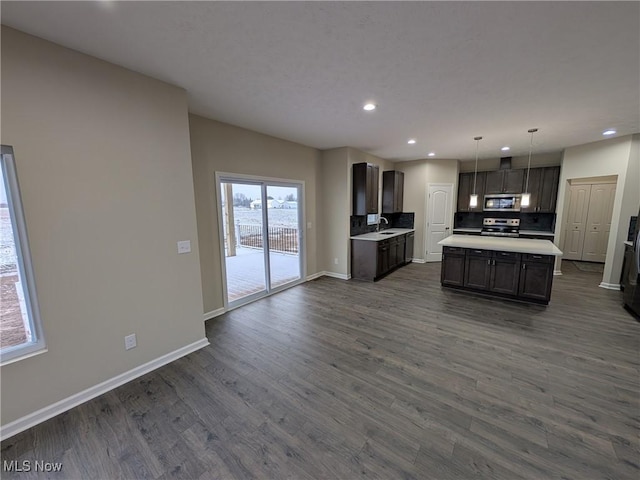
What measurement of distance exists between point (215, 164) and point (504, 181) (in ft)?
21.8

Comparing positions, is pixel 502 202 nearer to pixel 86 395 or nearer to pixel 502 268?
pixel 502 268

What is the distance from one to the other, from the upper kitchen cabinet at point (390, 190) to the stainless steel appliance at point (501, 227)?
2424mm

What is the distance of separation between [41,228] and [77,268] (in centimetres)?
37

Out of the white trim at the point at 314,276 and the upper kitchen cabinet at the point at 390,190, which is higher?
the upper kitchen cabinet at the point at 390,190

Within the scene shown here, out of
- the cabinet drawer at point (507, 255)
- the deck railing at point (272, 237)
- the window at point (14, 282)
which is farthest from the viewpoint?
the deck railing at point (272, 237)

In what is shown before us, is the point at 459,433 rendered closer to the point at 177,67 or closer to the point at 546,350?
the point at 546,350

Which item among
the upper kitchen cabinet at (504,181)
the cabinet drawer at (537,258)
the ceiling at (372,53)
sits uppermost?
the ceiling at (372,53)

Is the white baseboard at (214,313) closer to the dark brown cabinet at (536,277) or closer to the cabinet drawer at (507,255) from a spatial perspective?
the cabinet drawer at (507,255)

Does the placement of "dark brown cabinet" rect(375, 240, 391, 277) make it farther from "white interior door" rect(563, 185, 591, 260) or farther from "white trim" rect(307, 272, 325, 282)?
"white interior door" rect(563, 185, 591, 260)

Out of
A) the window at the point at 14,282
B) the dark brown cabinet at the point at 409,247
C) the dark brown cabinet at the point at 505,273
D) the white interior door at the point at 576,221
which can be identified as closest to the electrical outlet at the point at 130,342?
the window at the point at 14,282

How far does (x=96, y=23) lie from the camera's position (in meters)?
1.63

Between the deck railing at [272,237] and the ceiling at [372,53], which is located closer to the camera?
the ceiling at [372,53]

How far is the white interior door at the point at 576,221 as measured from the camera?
21.1 ft

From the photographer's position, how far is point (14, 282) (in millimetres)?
1824
